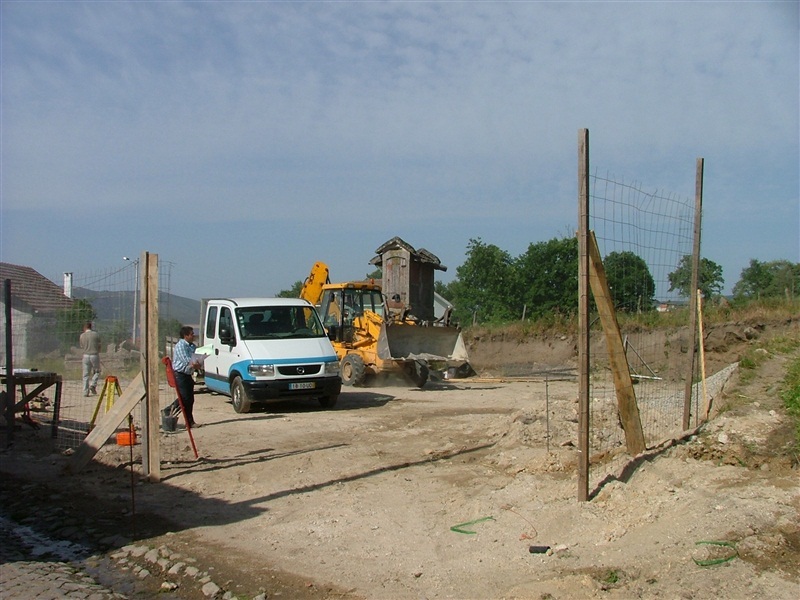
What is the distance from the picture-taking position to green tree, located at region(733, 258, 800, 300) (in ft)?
95.2

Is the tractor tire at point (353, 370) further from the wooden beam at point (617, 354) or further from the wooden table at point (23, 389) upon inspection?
the wooden beam at point (617, 354)

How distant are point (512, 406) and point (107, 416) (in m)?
9.15

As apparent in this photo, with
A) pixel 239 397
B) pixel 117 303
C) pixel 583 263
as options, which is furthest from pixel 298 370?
pixel 583 263

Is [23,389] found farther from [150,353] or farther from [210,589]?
[210,589]

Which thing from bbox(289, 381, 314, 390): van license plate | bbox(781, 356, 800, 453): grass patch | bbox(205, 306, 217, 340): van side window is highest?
bbox(205, 306, 217, 340): van side window

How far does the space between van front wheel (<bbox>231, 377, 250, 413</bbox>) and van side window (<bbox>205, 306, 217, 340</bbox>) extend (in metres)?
1.61

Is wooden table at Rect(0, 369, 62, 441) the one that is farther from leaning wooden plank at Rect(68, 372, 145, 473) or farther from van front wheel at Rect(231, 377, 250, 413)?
van front wheel at Rect(231, 377, 250, 413)

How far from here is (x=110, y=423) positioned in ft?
28.5

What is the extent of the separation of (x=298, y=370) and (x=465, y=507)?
7609 millimetres

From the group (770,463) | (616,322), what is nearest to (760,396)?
(770,463)

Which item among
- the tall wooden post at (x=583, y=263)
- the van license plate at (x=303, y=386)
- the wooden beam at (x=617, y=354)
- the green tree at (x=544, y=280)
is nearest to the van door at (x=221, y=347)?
the van license plate at (x=303, y=386)

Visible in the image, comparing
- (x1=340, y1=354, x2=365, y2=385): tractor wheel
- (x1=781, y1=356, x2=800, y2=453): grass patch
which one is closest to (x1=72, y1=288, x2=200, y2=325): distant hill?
(x1=781, y1=356, x2=800, y2=453): grass patch

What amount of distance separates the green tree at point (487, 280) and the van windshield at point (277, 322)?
34.7 meters

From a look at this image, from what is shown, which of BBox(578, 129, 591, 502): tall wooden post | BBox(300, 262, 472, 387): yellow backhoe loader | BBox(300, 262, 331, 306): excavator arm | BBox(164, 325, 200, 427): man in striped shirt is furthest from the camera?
BBox(300, 262, 331, 306): excavator arm
